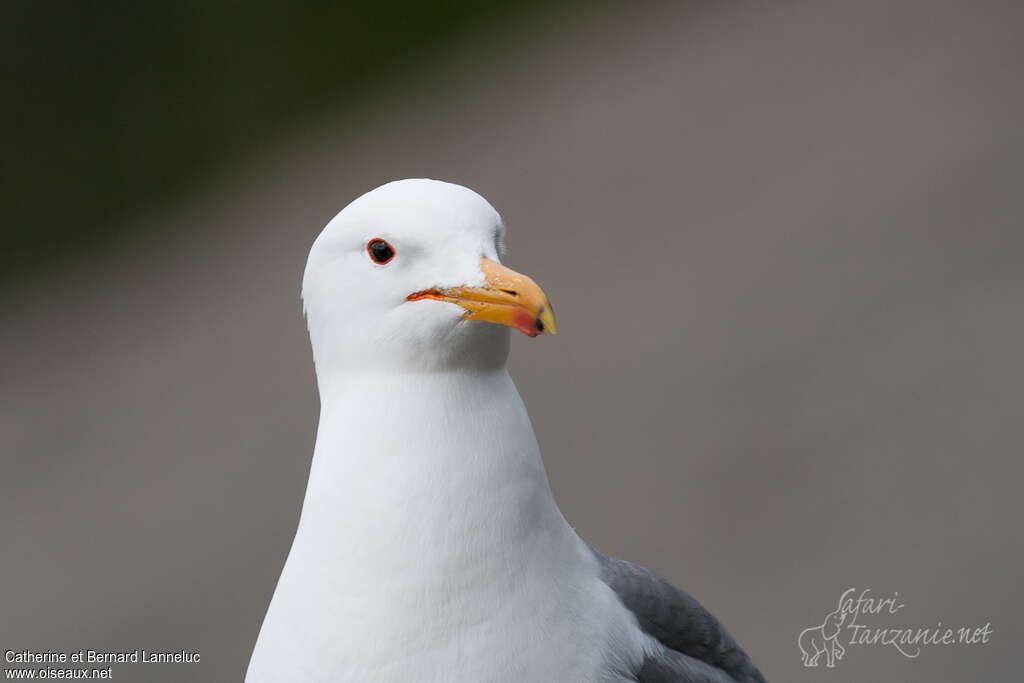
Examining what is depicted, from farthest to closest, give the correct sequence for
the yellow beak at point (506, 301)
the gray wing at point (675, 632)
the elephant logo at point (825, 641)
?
1. the elephant logo at point (825, 641)
2. the gray wing at point (675, 632)
3. the yellow beak at point (506, 301)

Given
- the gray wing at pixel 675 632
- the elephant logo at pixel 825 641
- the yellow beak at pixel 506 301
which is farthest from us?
the elephant logo at pixel 825 641

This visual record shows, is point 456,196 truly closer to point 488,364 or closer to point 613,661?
point 488,364

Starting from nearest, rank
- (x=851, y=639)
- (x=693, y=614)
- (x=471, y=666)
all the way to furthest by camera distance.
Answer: (x=471, y=666), (x=693, y=614), (x=851, y=639)

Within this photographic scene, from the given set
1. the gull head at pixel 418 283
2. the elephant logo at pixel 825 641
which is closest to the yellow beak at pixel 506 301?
the gull head at pixel 418 283

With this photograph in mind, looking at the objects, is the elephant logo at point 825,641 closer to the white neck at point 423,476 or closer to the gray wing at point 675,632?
the gray wing at point 675,632

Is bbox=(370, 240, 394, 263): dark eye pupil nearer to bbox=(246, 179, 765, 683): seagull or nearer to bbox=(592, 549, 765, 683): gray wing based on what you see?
bbox=(246, 179, 765, 683): seagull

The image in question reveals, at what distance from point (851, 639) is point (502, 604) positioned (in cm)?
153

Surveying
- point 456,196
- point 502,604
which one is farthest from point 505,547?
point 456,196

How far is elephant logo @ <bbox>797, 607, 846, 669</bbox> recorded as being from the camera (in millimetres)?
2318

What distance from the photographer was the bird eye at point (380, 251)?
106cm

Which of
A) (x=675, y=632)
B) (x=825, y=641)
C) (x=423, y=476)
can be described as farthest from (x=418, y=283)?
(x=825, y=641)

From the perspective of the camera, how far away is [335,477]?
3.54 ft

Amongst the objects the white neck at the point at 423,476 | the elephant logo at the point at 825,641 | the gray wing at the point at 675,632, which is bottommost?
the gray wing at the point at 675,632

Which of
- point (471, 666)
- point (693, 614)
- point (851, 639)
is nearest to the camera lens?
point (471, 666)
